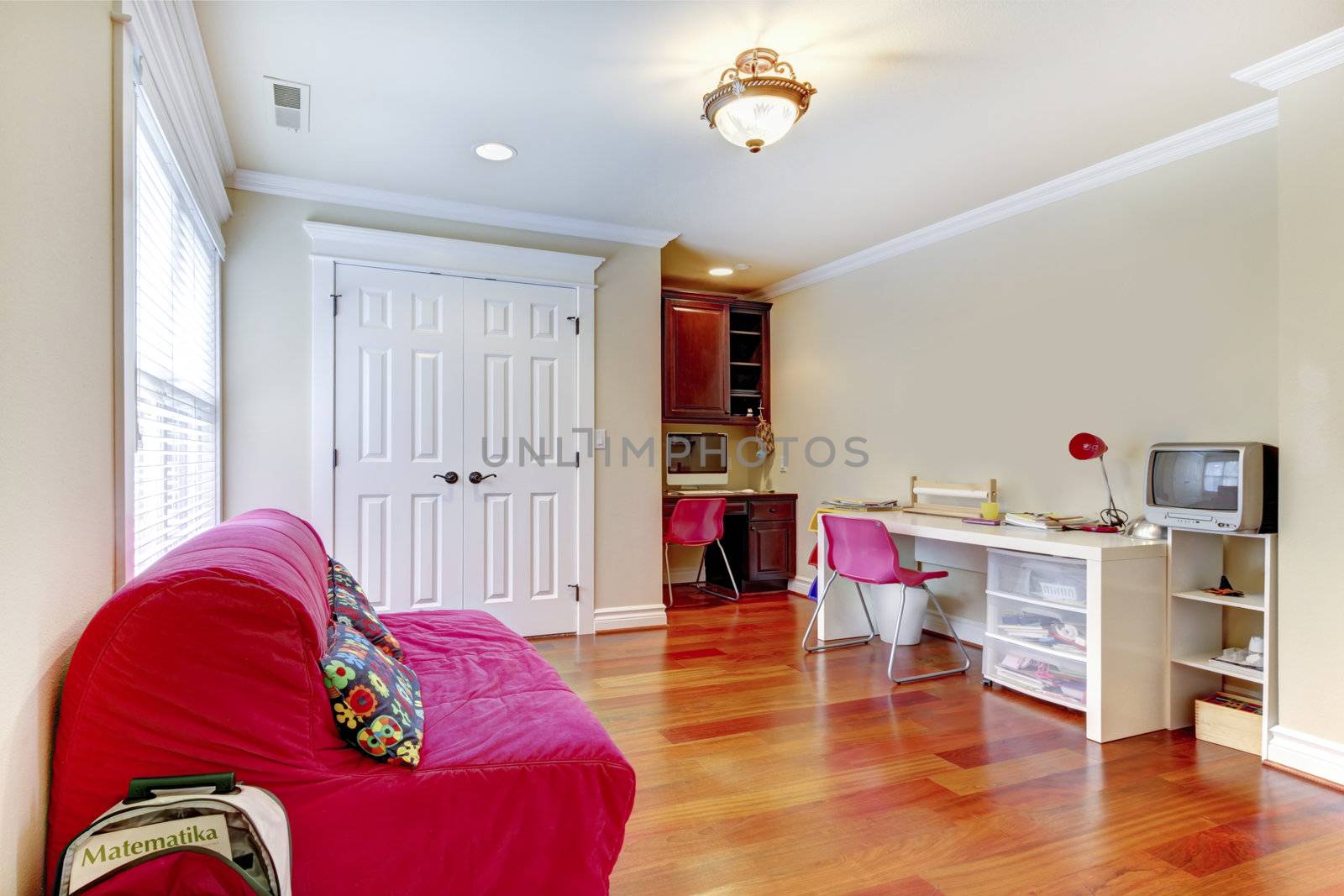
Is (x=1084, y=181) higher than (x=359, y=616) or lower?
higher

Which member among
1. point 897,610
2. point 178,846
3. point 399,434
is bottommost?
point 897,610

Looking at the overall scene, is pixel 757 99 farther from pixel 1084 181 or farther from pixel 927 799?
pixel 927 799

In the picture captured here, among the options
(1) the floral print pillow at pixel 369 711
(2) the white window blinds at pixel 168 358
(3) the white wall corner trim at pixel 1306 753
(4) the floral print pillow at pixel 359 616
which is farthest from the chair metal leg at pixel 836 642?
(2) the white window blinds at pixel 168 358

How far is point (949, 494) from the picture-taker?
4352 millimetres

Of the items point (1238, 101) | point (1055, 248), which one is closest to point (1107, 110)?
point (1238, 101)

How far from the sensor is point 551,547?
444 centimetres

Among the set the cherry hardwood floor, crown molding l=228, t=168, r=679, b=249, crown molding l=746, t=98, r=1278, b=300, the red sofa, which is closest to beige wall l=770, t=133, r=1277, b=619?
crown molding l=746, t=98, r=1278, b=300

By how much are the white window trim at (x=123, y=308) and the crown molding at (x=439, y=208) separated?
209 cm

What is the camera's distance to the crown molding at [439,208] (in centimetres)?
374

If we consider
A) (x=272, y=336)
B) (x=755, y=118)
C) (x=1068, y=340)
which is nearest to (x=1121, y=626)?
(x=1068, y=340)

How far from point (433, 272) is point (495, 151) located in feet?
3.32

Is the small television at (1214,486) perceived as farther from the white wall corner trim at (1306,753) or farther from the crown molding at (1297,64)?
the crown molding at (1297,64)

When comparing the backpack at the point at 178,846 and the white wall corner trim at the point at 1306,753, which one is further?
the white wall corner trim at the point at 1306,753

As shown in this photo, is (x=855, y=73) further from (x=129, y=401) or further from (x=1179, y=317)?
(x=129, y=401)
